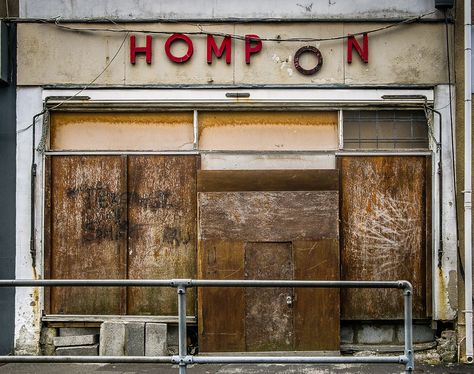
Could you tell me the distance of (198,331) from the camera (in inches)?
320

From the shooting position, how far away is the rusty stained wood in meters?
8.35

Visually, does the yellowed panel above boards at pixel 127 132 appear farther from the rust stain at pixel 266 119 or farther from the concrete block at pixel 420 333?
the concrete block at pixel 420 333

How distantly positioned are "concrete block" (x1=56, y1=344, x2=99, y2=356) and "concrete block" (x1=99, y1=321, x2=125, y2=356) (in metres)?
0.11

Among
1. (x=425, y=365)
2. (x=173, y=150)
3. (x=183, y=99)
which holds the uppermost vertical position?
(x=183, y=99)

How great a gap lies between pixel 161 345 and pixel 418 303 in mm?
3458

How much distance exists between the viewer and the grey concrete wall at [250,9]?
27.7 ft

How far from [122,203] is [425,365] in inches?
177

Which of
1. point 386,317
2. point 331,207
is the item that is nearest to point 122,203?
point 331,207

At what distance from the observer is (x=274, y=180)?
8219 millimetres

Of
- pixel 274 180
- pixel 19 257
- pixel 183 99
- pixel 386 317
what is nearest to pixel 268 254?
pixel 274 180

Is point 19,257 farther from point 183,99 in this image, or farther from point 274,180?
point 274,180

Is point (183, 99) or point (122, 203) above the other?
point (183, 99)

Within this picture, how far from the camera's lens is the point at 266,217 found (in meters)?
8.18

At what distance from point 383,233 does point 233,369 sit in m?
2.68
